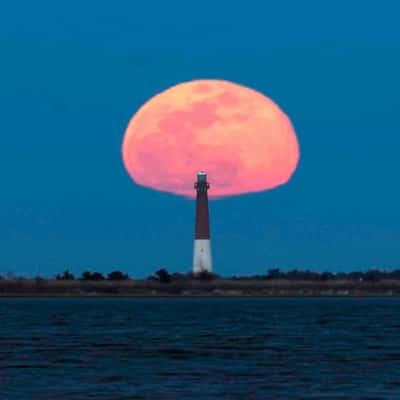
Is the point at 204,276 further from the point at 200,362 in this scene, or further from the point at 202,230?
the point at 200,362

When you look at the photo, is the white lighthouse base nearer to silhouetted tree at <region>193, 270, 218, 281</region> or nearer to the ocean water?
silhouetted tree at <region>193, 270, 218, 281</region>

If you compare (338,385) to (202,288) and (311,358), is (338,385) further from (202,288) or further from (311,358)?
(202,288)

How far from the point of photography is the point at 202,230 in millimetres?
124375

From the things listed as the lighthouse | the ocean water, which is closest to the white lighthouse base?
the lighthouse

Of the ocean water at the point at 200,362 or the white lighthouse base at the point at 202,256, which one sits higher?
the white lighthouse base at the point at 202,256

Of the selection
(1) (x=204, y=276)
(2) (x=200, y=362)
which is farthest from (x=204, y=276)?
(2) (x=200, y=362)

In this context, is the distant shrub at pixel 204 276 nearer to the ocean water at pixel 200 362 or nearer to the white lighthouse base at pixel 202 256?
the white lighthouse base at pixel 202 256

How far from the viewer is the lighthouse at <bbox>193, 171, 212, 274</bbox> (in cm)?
12450

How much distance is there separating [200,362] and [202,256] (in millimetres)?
79752

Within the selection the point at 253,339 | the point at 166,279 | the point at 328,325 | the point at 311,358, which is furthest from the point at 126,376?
the point at 166,279

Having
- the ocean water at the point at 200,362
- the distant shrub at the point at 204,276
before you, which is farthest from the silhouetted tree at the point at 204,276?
the ocean water at the point at 200,362

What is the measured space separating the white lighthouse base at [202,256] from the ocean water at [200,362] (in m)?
44.6

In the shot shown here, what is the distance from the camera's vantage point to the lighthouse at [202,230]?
124500 mm

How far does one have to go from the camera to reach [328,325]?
8275cm
